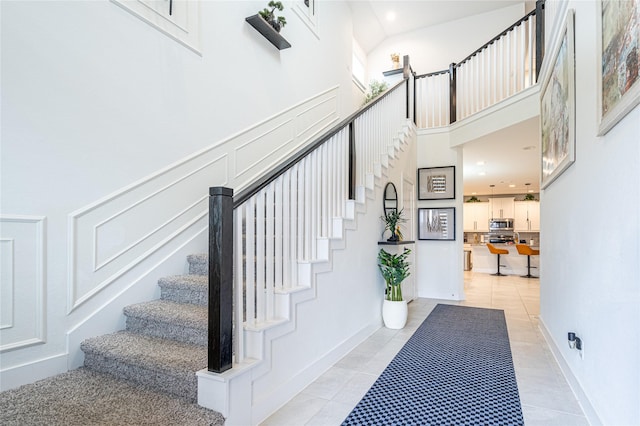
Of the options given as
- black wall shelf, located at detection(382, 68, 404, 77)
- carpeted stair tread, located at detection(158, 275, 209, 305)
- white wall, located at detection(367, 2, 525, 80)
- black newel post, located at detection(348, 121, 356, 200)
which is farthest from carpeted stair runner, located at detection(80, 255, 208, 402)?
white wall, located at detection(367, 2, 525, 80)

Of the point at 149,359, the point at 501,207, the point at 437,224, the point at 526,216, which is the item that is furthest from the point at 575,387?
the point at 501,207

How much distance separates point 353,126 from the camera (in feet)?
10.6

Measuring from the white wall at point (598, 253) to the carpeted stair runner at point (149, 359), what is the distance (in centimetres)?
188

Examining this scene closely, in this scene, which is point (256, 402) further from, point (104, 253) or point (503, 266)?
point (503, 266)

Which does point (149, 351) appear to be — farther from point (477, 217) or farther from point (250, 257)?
point (477, 217)

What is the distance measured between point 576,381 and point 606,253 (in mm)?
1077

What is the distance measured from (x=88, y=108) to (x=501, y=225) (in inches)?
470

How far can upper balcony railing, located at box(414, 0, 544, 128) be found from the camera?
448 centimetres

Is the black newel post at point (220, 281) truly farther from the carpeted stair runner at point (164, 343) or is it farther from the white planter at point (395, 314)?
the white planter at point (395, 314)

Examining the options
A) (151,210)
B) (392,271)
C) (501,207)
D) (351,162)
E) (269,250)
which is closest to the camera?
(269,250)

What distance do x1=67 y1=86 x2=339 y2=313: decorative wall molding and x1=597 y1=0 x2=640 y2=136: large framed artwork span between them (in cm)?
285

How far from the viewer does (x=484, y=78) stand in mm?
5156

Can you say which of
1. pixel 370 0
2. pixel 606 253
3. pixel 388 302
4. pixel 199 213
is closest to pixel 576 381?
pixel 606 253

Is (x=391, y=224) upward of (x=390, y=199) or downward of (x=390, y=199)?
downward
